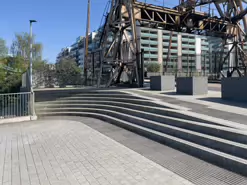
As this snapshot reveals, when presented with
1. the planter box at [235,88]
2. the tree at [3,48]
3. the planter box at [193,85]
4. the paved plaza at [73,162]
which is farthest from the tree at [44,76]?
the planter box at [235,88]

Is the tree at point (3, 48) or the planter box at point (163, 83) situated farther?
the tree at point (3, 48)

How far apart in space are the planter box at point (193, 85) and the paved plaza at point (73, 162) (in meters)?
5.26

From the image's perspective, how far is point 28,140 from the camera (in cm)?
597

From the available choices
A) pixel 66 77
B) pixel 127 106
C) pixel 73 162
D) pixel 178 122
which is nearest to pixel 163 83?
pixel 127 106

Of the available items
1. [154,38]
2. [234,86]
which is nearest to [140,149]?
[234,86]

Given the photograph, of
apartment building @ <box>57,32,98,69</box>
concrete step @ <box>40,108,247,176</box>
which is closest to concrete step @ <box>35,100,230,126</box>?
concrete step @ <box>40,108,247,176</box>

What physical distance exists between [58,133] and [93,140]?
5.03ft

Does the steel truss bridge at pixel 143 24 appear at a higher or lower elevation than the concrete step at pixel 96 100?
higher

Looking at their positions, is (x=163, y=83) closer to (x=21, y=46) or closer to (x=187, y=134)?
(x=187, y=134)

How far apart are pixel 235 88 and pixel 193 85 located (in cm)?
197

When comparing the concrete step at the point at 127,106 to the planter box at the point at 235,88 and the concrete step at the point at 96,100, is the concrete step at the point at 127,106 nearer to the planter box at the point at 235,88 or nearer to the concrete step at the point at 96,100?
the concrete step at the point at 96,100

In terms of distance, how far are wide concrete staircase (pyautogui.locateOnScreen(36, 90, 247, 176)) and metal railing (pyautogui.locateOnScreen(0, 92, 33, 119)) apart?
2.44ft

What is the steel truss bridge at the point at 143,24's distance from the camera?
13953 mm

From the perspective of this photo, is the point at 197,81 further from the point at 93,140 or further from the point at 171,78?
the point at 93,140
